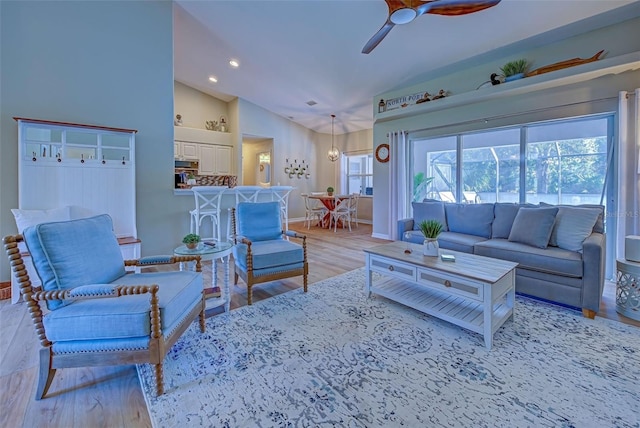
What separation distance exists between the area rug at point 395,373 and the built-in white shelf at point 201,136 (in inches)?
234

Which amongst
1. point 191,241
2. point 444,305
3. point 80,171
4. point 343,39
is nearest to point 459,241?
point 444,305

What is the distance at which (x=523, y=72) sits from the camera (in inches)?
143

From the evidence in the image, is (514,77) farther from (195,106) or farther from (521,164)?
(195,106)

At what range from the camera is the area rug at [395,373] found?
137 centimetres

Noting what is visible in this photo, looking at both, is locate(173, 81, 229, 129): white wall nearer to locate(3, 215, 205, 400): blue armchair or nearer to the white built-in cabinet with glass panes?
the white built-in cabinet with glass panes

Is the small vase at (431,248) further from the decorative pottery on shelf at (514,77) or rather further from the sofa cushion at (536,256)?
the decorative pottery on shelf at (514,77)

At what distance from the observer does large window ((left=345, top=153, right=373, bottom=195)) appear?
27.5 ft

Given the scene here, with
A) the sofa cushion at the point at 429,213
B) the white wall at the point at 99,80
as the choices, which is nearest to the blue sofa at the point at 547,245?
the sofa cushion at the point at 429,213

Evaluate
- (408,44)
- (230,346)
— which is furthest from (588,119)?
(230,346)

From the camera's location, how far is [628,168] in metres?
3.06

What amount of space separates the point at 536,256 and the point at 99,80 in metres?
5.23

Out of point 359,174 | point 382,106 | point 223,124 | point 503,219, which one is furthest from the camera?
point 359,174

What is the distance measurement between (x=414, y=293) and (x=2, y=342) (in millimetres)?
3264

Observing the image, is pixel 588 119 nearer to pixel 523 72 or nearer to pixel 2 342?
pixel 523 72
